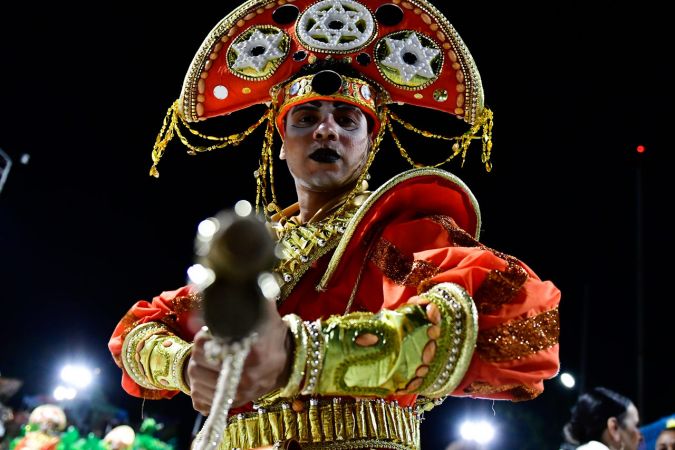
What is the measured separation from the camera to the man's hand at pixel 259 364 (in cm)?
104

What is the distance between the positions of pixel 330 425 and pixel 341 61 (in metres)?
1.28

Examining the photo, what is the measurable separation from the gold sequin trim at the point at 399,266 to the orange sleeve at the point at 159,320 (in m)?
0.64

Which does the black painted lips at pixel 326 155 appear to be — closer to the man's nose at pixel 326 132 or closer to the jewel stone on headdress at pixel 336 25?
the man's nose at pixel 326 132

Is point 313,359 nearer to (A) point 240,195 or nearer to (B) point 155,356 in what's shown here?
(B) point 155,356

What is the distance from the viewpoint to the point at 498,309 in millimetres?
1350

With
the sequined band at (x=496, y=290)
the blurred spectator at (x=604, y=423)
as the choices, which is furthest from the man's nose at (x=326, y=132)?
the blurred spectator at (x=604, y=423)

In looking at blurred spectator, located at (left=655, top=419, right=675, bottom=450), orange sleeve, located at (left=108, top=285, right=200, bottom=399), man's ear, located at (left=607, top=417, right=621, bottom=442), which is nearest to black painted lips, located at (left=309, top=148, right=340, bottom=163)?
orange sleeve, located at (left=108, top=285, right=200, bottom=399)

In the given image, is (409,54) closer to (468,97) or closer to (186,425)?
(468,97)

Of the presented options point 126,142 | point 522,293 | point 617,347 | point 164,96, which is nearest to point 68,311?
point 126,142

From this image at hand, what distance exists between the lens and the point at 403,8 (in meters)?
2.34

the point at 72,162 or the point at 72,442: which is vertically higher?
the point at 72,162

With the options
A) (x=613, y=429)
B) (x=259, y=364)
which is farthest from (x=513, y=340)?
(x=613, y=429)

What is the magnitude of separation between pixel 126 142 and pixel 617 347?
778 cm

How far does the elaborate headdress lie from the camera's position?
2.28 meters
